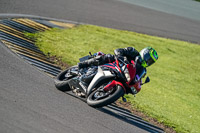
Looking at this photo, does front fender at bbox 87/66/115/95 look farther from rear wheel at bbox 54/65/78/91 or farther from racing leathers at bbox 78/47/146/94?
rear wheel at bbox 54/65/78/91

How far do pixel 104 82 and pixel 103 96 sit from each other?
430 mm

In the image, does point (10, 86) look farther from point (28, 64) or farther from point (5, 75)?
point (28, 64)

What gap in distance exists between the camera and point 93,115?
6.12 metres

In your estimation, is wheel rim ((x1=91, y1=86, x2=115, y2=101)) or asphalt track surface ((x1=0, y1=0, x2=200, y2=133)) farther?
wheel rim ((x1=91, y1=86, x2=115, y2=101))

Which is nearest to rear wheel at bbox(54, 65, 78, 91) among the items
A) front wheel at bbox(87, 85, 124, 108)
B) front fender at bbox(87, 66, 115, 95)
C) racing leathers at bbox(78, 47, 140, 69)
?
racing leathers at bbox(78, 47, 140, 69)

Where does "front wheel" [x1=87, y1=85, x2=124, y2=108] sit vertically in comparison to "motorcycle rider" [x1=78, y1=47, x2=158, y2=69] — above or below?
below

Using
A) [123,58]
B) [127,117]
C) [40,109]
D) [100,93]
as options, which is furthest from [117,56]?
[40,109]

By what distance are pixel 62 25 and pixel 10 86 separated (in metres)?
7.34

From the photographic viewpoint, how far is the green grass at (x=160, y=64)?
28.5 feet

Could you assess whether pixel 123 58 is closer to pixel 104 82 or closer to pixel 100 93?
pixel 104 82

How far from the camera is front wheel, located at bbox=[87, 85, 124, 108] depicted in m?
5.79

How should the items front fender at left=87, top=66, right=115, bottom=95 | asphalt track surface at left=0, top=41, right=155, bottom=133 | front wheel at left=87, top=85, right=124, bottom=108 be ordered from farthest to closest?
1. front fender at left=87, top=66, right=115, bottom=95
2. front wheel at left=87, top=85, right=124, bottom=108
3. asphalt track surface at left=0, top=41, right=155, bottom=133

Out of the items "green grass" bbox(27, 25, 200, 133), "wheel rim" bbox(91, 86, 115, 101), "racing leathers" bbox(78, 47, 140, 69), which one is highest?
"racing leathers" bbox(78, 47, 140, 69)

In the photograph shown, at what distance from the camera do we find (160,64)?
12.9 m
